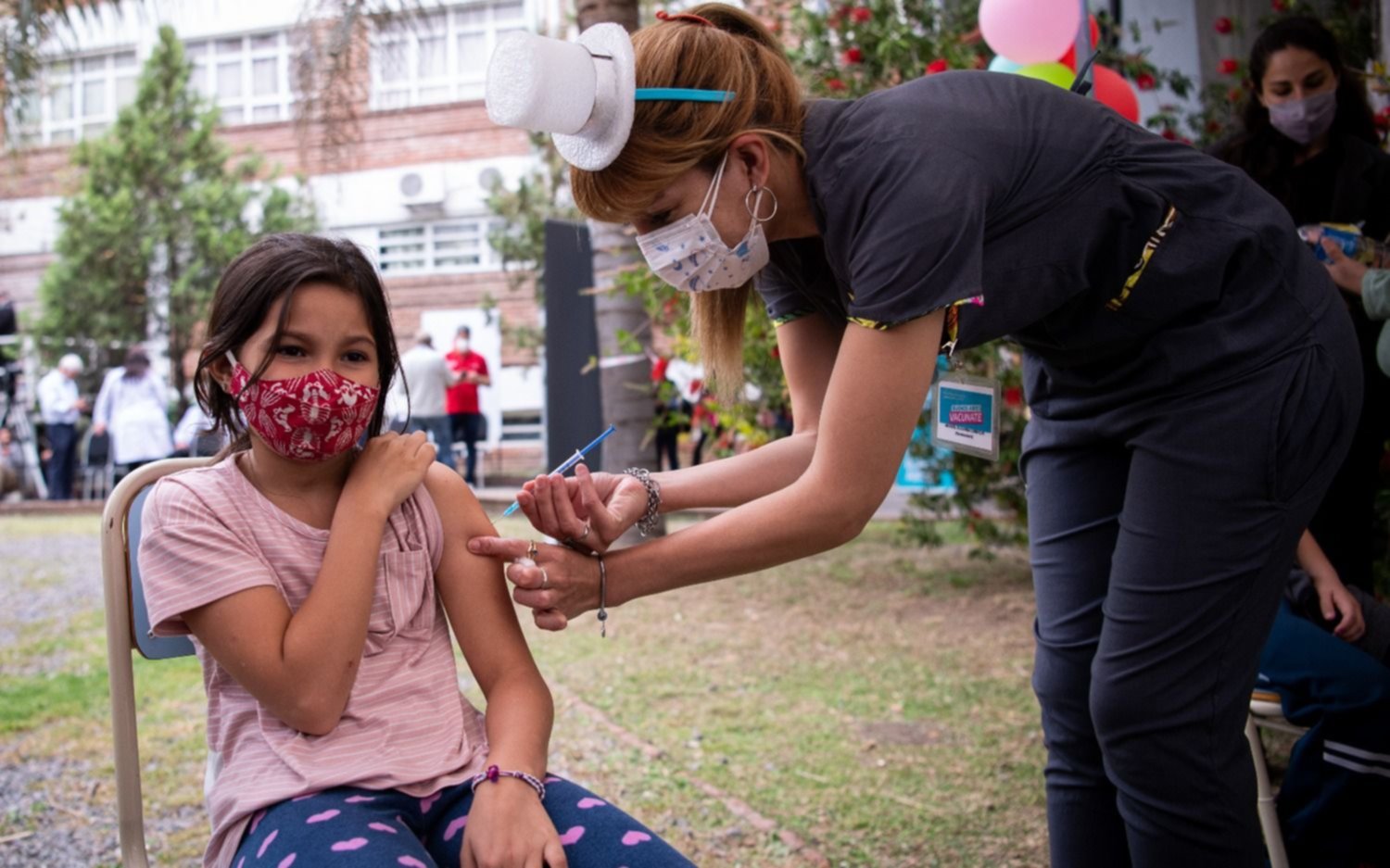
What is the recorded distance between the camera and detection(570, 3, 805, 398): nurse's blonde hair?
177 centimetres

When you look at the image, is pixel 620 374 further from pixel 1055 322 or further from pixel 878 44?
pixel 1055 322

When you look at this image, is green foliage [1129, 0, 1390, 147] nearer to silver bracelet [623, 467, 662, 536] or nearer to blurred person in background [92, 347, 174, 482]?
silver bracelet [623, 467, 662, 536]

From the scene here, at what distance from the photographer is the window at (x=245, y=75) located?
73.0 feet

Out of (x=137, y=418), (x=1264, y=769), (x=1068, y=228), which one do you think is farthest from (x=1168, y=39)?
(x=137, y=418)

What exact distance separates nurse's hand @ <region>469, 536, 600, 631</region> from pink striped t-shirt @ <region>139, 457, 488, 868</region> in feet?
0.42

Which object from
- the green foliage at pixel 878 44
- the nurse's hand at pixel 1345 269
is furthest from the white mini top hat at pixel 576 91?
the green foliage at pixel 878 44

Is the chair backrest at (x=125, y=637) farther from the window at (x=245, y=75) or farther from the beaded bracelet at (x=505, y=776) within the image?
the window at (x=245, y=75)

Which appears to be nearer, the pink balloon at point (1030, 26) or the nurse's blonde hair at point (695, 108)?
the nurse's blonde hair at point (695, 108)

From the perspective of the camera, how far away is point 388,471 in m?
1.84

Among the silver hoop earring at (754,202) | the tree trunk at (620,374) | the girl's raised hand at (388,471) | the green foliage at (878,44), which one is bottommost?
the tree trunk at (620,374)

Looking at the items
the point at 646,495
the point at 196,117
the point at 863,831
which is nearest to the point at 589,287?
the point at 863,831

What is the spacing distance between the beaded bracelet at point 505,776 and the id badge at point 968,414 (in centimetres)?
94

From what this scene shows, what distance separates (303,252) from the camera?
1835 mm

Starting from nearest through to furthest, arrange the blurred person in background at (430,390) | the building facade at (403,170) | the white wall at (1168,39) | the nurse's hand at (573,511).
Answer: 1. the nurse's hand at (573,511)
2. the white wall at (1168,39)
3. the blurred person in background at (430,390)
4. the building facade at (403,170)
